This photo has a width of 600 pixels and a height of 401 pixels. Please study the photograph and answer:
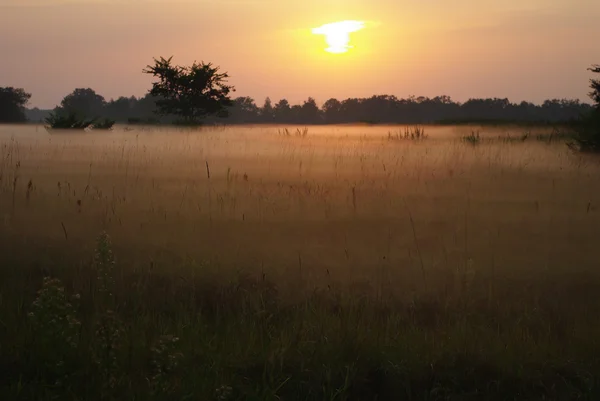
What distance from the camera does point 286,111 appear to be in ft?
224

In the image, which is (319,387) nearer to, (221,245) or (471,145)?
(221,245)

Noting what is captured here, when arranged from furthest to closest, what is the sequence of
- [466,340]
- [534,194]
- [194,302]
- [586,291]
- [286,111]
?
[286,111]
[534,194]
[586,291]
[194,302]
[466,340]

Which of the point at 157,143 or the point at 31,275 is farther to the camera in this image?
the point at 157,143

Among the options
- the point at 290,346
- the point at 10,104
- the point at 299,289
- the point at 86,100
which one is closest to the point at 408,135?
the point at 299,289

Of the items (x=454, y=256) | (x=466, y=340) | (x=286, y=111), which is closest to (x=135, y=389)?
(x=466, y=340)

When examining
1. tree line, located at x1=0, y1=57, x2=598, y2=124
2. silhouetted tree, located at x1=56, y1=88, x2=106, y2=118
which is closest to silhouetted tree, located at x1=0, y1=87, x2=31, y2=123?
tree line, located at x1=0, y1=57, x2=598, y2=124

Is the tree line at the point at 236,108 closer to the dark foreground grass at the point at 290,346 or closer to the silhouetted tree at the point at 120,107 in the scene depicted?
the silhouetted tree at the point at 120,107

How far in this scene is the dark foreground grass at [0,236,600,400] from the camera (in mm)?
2877

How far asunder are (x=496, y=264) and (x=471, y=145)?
10542 mm

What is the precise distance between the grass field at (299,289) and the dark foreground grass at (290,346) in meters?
0.01

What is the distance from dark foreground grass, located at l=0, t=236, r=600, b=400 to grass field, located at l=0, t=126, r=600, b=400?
0.01m

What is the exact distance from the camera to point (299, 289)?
4.21 meters

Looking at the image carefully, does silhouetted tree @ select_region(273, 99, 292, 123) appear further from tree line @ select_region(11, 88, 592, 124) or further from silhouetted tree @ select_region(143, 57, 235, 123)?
silhouetted tree @ select_region(143, 57, 235, 123)

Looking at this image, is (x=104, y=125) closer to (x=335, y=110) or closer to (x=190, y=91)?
(x=190, y=91)
